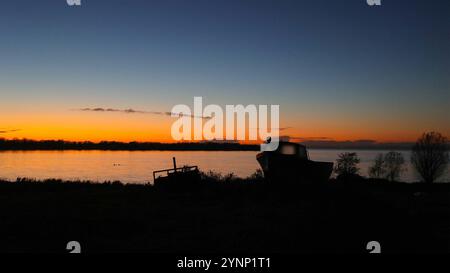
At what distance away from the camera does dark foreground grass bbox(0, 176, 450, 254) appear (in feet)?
33.3

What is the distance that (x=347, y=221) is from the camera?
500 inches

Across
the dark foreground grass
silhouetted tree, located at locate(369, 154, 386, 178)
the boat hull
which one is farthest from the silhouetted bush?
the dark foreground grass

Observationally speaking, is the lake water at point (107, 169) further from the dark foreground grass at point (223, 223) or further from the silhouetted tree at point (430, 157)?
the dark foreground grass at point (223, 223)

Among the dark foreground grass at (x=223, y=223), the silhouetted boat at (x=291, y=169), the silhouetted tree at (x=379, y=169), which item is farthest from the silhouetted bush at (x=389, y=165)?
the dark foreground grass at (x=223, y=223)

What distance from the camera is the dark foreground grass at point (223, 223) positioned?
10164 mm

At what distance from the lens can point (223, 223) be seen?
43.0 ft

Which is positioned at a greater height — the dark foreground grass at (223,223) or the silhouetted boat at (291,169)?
the silhouetted boat at (291,169)

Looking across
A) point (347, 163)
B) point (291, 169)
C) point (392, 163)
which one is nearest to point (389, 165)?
point (392, 163)

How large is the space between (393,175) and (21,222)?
42.4m

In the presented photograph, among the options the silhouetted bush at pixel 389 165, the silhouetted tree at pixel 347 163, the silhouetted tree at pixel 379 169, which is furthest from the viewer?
the silhouetted bush at pixel 389 165

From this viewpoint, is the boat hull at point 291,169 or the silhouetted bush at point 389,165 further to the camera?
the silhouetted bush at point 389,165

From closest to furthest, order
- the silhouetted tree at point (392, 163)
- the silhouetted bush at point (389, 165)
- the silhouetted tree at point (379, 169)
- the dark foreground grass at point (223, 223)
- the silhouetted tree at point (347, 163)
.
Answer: the dark foreground grass at point (223, 223)
the silhouetted tree at point (347, 163)
the silhouetted tree at point (379, 169)
the silhouetted bush at point (389, 165)
the silhouetted tree at point (392, 163)
